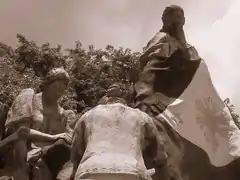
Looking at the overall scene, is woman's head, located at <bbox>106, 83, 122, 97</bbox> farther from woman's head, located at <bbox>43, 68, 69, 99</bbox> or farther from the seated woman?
woman's head, located at <bbox>43, 68, 69, 99</bbox>

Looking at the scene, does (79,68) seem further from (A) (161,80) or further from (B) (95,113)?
(B) (95,113)

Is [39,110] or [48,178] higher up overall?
[39,110]

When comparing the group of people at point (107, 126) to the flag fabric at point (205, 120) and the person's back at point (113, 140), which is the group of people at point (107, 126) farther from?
the flag fabric at point (205, 120)

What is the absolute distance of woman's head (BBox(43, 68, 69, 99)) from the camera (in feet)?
29.2

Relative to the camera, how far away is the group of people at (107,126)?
261 inches

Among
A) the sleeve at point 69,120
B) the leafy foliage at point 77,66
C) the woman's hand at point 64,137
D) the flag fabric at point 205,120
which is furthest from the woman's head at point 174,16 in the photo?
the leafy foliage at point 77,66

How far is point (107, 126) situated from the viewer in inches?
271

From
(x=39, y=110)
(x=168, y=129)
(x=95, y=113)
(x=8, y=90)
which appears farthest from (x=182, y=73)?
(x=8, y=90)

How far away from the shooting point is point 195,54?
9656mm

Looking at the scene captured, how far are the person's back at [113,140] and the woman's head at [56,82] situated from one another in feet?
5.89

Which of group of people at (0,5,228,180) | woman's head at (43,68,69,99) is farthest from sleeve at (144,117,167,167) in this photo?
woman's head at (43,68,69,99)

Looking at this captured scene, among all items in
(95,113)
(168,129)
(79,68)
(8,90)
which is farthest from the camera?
(79,68)

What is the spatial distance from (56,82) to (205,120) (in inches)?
79.0

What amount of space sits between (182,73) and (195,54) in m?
0.37
